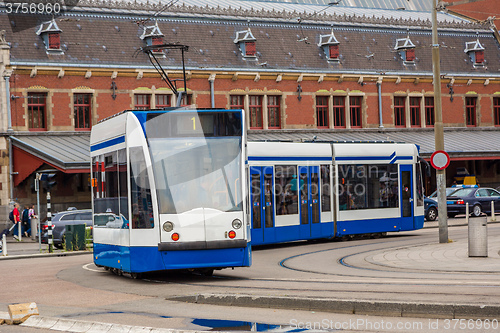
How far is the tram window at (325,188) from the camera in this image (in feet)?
71.5

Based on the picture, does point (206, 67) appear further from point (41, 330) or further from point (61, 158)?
point (41, 330)

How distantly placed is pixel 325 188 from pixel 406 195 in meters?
3.19

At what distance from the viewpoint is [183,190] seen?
12.9 metres

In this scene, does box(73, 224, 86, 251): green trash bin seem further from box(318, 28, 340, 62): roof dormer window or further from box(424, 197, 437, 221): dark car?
box(318, 28, 340, 62): roof dormer window

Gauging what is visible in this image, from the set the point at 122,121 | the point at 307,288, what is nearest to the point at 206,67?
the point at 122,121

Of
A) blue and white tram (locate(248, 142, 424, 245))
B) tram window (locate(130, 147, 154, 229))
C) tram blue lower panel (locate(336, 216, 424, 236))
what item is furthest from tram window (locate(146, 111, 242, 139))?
tram blue lower panel (locate(336, 216, 424, 236))

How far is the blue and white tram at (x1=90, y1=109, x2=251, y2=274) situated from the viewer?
505 inches

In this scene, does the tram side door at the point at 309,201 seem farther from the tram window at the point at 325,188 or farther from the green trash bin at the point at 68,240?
the green trash bin at the point at 68,240

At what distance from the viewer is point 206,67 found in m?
39.3

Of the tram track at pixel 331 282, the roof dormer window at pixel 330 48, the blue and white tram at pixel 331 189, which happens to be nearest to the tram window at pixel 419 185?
the blue and white tram at pixel 331 189

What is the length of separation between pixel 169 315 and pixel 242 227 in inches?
139

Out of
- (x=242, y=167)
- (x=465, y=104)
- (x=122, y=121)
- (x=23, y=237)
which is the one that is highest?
(x=465, y=104)

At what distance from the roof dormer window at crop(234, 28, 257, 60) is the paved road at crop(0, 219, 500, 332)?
74.7ft

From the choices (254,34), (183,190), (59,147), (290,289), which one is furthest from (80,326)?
(254,34)
